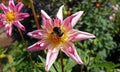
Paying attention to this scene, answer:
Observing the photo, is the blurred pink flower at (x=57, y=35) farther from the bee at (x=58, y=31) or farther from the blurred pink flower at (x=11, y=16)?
the blurred pink flower at (x=11, y=16)

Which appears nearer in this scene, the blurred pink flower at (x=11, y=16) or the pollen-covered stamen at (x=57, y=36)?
the pollen-covered stamen at (x=57, y=36)

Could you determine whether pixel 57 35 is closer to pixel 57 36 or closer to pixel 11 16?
pixel 57 36

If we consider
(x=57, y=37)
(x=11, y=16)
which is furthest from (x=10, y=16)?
(x=57, y=37)

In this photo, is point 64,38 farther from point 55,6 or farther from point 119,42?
point 119,42

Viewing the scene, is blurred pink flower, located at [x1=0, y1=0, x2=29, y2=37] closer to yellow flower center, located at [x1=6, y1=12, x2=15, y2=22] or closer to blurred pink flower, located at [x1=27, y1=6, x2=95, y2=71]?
yellow flower center, located at [x1=6, y1=12, x2=15, y2=22]

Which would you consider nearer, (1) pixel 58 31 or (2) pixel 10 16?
(1) pixel 58 31

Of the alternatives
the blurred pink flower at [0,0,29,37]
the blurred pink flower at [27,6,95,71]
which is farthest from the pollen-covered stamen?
the blurred pink flower at [0,0,29,37]

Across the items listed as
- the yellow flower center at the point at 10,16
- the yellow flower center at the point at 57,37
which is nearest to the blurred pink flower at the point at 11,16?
the yellow flower center at the point at 10,16

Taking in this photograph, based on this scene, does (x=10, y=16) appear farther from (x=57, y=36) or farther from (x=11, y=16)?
(x=57, y=36)
